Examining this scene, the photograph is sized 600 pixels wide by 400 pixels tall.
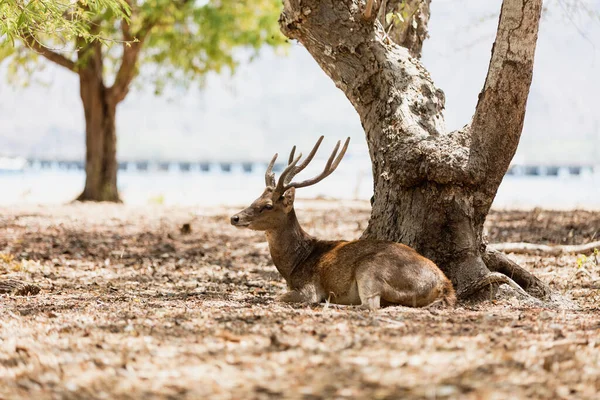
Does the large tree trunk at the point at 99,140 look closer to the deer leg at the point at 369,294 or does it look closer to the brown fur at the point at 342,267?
the brown fur at the point at 342,267

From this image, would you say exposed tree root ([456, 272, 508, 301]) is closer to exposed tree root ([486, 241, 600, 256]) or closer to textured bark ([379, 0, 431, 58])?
exposed tree root ([486, 241, 600, 256])

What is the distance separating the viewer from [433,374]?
388 cm

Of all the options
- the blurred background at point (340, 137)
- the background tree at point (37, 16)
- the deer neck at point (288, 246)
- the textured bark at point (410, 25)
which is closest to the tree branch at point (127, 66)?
the blurred background at point (340, 137)

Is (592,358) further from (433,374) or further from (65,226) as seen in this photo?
(65,226)

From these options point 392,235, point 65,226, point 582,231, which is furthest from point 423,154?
point 65,226

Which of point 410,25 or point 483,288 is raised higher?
point 410,25

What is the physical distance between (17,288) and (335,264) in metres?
2.82

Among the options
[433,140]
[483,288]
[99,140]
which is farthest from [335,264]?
[99,140]

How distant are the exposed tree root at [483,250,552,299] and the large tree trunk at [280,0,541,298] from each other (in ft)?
0.12

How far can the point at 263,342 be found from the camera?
456 cm

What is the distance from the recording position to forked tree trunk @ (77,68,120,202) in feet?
60.8

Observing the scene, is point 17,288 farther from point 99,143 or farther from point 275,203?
point 99,143

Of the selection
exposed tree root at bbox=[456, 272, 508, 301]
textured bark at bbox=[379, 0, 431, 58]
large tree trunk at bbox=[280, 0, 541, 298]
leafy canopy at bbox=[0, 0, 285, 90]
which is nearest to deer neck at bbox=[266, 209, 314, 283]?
large tree trunk at bbox=[280, 0, 541, 298]

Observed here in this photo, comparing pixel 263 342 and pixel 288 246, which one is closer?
pixel 263 342
